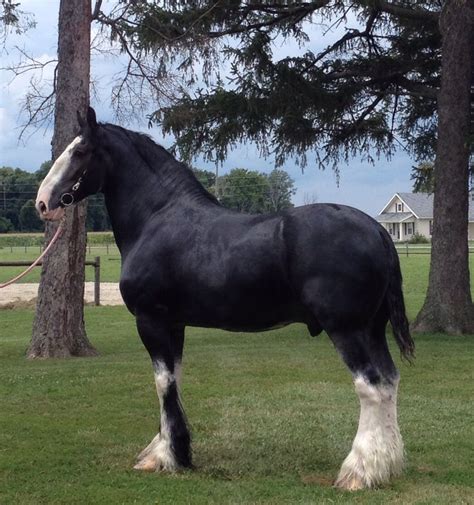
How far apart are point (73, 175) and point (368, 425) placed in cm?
264

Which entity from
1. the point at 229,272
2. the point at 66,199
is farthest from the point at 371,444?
the point at 66,199

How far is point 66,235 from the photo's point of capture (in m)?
11.6

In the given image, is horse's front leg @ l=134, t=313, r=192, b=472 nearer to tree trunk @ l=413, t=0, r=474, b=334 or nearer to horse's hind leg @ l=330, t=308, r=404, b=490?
horse's hind leg @ l=330, t=308, r=404, b=490

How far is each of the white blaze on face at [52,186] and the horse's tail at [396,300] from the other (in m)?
2.24

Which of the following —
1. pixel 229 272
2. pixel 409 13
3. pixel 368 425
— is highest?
pixel 409 13

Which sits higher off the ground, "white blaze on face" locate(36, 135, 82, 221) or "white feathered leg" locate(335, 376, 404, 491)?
"white blaze on face" locate(36, 135, 82, 221)

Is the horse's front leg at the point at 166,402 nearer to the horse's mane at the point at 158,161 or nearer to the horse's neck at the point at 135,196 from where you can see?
the horse's neck at the point at 135,196

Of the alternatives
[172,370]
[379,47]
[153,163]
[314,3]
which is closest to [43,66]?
[314,3]

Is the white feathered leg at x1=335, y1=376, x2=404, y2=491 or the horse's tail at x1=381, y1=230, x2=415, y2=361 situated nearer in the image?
the white feathered leg at x1=335, y1=376, x2=404, y2=491

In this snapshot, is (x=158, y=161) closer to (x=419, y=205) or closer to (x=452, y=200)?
(x=452, y=200)

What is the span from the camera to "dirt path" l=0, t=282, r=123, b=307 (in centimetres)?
2170

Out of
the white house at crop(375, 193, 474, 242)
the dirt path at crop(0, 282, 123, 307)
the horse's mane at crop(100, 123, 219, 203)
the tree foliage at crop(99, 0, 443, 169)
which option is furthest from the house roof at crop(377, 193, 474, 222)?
the horse's mane at crop(100, 123, 219, 203)

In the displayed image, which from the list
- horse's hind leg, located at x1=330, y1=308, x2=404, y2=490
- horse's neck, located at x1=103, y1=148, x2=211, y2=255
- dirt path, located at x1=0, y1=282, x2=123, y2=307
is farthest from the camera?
dirt path, located at x1=0, y1=282, x2=123, y2=307

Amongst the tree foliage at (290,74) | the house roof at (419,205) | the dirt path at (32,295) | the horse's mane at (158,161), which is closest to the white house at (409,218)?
the house roof at (419,205)
